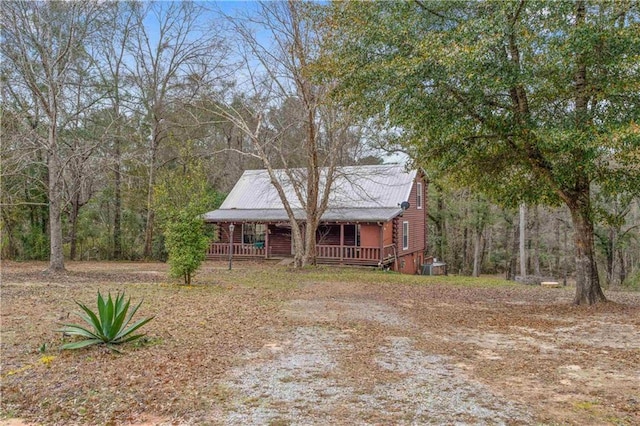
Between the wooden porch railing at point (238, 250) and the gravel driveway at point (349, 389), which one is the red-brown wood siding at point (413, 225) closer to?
the wooden porch railing at point (238, 250)

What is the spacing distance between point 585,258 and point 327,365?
739cm

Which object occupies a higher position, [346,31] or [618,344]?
[346,31]

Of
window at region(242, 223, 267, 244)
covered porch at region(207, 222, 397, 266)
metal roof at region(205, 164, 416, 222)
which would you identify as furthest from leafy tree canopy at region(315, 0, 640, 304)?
window at region(242, 223, 267, 244)

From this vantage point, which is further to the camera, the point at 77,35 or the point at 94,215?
the point at 94,215

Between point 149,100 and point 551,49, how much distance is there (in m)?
22.4

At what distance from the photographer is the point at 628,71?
778 centimetres

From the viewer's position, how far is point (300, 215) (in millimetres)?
22594

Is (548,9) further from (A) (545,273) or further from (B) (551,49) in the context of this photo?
(A) (545,273)

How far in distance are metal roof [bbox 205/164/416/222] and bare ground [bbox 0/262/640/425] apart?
11.4 m

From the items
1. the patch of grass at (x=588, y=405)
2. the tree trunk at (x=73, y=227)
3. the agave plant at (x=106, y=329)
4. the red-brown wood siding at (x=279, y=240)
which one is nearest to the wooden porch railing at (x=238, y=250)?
the red-brown wood siding at (x=279, y=240)

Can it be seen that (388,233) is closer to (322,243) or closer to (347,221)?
(347,221)

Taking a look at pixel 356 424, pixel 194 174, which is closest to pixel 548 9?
pixel 356 424

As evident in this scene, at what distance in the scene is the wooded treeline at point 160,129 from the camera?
1427cm

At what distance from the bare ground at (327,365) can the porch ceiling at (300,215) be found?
10.8 m
